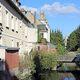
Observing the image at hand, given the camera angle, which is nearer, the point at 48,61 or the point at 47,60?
the point at 47,60

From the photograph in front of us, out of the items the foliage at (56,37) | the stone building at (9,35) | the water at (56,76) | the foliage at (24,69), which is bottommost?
the water at (56,76)

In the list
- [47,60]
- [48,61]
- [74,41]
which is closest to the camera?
[47,60]

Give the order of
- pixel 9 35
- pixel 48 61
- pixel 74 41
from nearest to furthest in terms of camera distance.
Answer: pixel 9 35, pixel 48 61, pixel 74 41

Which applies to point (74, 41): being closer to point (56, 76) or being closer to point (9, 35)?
point (56, 76)

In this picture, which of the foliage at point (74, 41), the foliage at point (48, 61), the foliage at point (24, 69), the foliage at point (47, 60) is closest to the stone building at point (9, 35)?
the foliage at point (24, 69)

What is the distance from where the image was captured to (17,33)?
36.2 m

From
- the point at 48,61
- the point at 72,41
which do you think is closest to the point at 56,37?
the point at 72,41

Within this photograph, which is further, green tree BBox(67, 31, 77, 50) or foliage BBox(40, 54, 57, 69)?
green tree BBox(67, 31, 77, 50)

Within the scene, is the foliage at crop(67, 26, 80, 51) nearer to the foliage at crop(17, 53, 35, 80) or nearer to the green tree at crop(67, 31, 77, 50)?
the green tree at crop(67, 31, 77, 50)

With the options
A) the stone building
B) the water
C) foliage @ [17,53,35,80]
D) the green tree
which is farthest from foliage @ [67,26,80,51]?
foliage @ [17,53,35,80]

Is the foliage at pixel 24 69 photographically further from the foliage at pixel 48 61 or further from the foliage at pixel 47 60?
the foliage at pixel 48 61

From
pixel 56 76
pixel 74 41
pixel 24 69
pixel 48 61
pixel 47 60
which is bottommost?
pixel 56 76

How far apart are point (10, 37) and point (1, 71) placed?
1224 cm

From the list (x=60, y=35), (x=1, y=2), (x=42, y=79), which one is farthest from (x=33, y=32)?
(x=60, y=35)
